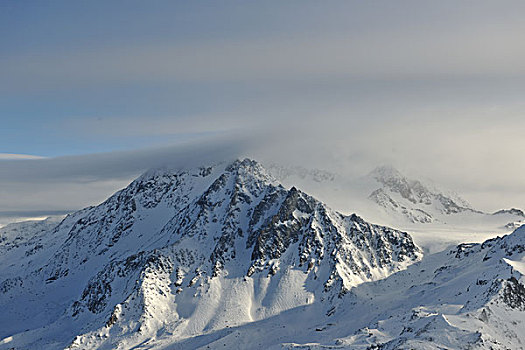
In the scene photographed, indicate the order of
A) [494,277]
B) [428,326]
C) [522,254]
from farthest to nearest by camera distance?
[522,254], [494,277], [428,326]

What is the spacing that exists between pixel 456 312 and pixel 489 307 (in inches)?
575

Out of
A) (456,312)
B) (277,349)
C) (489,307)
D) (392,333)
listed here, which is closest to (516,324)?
(489,307)

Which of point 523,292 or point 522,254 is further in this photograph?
point 522,254

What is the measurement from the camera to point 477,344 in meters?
123

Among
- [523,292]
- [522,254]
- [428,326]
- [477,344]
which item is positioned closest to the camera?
[477,344]

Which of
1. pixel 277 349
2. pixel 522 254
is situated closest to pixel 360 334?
pixel 277 349

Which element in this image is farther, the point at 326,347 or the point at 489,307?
the point at 326,347

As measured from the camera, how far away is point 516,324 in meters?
139

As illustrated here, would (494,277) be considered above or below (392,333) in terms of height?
above

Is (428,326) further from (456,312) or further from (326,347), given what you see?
(326,347)

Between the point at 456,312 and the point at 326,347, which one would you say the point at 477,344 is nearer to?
the point at 456,312

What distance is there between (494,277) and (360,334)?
5329 cm

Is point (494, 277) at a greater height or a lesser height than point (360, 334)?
greater

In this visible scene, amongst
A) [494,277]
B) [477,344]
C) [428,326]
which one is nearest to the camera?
[477,344]
